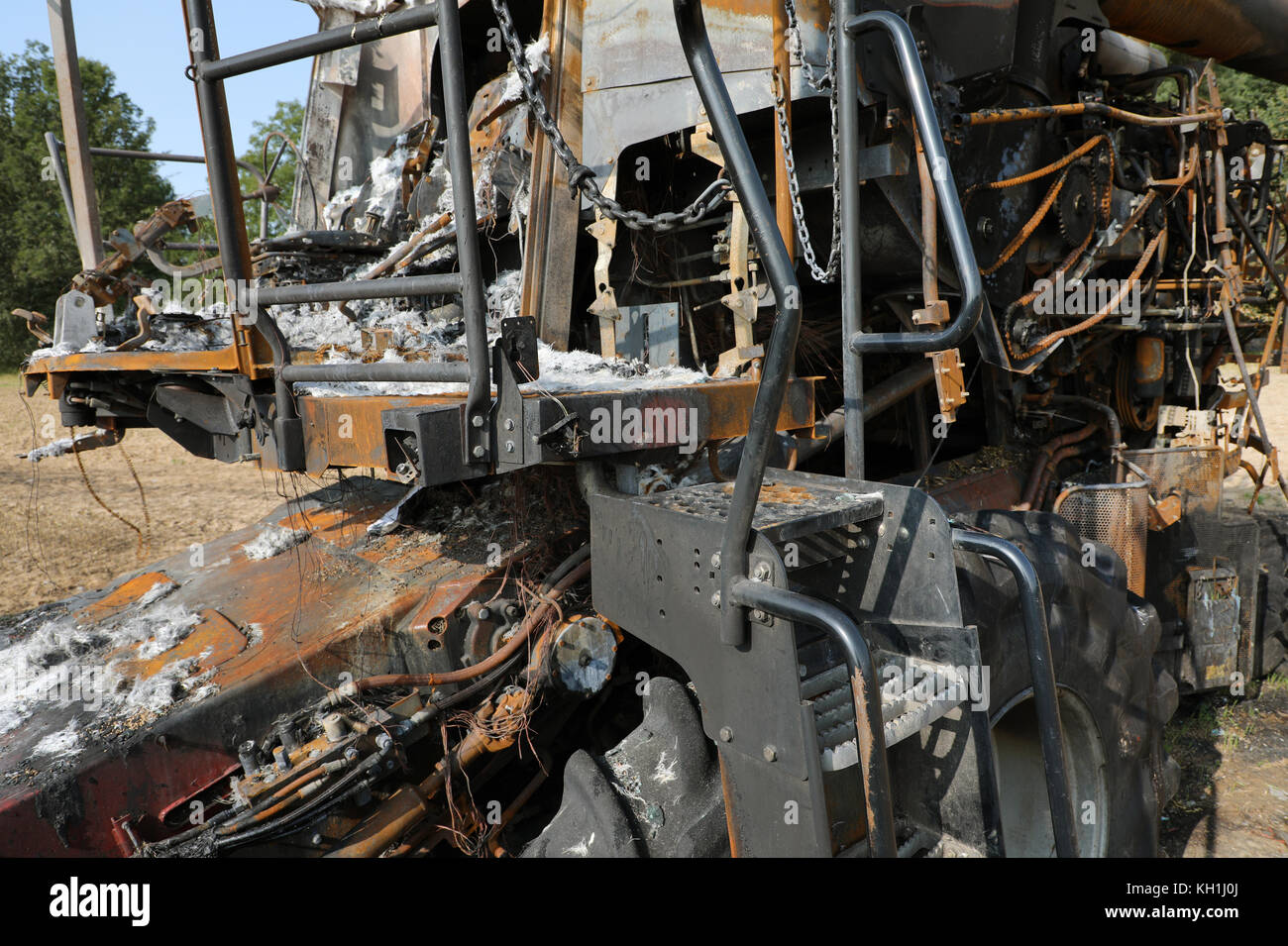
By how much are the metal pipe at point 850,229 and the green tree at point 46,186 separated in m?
23.6

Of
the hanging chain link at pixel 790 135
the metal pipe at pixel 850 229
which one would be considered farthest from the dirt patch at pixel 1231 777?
the hanging chain link at pixel 790 135

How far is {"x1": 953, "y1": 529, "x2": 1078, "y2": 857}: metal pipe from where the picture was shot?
1.80 m

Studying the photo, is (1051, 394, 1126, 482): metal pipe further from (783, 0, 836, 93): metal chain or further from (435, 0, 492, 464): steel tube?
(435, 0, 492, 464): steel tube

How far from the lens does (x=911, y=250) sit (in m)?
3.32

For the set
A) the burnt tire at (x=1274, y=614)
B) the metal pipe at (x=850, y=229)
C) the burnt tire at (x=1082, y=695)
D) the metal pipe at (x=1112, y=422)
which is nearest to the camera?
the metal pipe at (x=850, y=229)

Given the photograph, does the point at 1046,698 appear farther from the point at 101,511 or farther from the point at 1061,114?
the point at 101,511

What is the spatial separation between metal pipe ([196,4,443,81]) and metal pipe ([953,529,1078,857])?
5.71ft

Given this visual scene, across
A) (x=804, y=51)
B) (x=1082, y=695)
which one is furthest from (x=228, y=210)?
(x=1082, y=695)

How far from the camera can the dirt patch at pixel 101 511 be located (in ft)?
22.3

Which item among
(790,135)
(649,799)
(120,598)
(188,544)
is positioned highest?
(790,135)

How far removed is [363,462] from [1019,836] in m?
2.54

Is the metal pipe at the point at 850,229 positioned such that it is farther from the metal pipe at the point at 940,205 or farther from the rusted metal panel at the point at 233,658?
the rusted metal panel at the point at 233,658

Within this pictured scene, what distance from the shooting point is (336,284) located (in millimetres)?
2021

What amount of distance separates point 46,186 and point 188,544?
22.4 m
